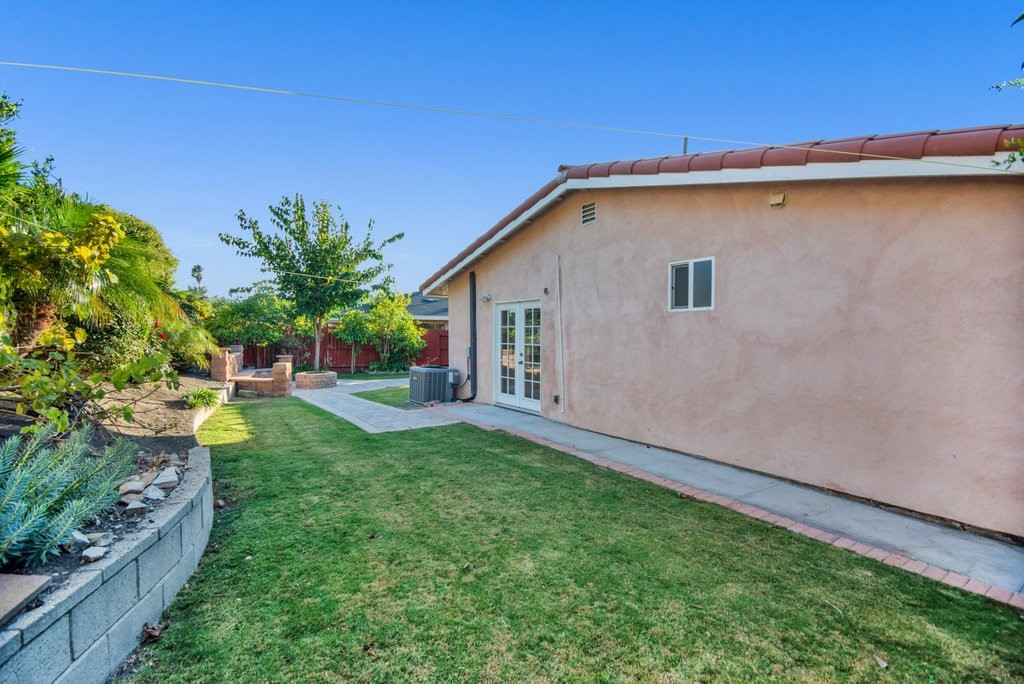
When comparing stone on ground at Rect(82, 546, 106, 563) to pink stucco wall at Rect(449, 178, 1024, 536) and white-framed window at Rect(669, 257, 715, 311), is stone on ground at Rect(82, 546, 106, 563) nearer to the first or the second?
pink stucco wall at Rect(449, 178, 1024, 536)

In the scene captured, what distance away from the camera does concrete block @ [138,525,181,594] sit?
111 inches

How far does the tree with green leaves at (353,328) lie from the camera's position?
73.8ft

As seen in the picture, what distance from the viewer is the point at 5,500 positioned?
2.47m

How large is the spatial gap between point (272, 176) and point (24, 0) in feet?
42.8

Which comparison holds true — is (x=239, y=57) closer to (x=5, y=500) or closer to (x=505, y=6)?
(x=505, y=6)

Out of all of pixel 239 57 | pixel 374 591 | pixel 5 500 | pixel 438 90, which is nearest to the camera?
pixel 5 500

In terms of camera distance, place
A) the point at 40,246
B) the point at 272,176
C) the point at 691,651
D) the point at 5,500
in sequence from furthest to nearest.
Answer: the point at 272,176 → the point at 40,246 → the point at 691,651 → the point at 5,500

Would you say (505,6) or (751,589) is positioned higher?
(505,6)

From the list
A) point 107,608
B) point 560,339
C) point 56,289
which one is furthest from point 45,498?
point 560,339

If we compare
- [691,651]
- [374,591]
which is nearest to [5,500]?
[374,591]

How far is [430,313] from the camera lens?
3120 cm

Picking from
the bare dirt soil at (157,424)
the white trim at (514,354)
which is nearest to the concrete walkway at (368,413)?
the white trim at (514,354)

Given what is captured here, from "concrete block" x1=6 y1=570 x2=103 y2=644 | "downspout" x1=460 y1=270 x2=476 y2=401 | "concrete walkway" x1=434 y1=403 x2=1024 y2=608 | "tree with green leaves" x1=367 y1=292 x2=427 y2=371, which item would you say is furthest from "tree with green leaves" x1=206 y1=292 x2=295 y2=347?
"concrete block" x1=6 y1=570 x2=103 y2=644

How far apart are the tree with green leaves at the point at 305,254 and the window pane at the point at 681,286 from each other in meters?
16.8
